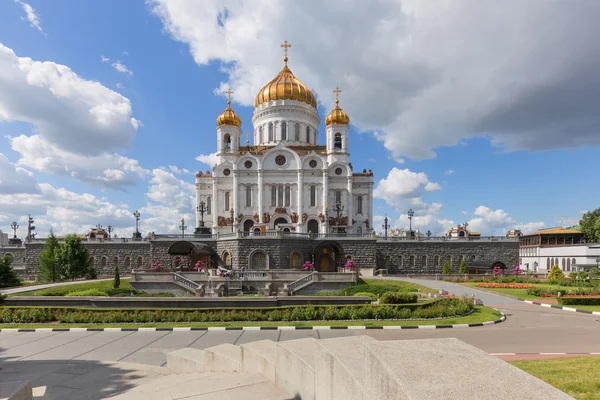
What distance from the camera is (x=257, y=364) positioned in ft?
22.4

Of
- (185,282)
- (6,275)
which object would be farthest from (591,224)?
(6,275)

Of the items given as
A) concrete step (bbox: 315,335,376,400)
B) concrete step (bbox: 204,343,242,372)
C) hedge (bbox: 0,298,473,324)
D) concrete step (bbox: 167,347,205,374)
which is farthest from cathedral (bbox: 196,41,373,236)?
concrete step (bbox: 315,335,376,400)

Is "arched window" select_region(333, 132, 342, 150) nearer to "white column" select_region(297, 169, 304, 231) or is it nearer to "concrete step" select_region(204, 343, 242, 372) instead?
"white column" select_region(297, 169, 304, 231)

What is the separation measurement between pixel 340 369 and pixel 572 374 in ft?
20.6

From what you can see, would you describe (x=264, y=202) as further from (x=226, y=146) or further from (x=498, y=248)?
(x=498, y=248)

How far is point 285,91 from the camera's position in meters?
58.8

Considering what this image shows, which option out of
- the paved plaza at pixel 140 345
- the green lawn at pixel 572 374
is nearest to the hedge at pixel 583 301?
the paved plaza at pixel 140 345

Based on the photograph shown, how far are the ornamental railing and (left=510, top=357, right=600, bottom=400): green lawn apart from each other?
86.9 feet

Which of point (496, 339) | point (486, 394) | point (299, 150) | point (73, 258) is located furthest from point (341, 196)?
point (486, 394)

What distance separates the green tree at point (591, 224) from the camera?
57938mm

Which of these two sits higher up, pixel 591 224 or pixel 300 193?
pixel 300 193

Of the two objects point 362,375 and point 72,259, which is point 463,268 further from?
point 72,259

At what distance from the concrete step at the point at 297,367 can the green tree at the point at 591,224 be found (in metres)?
69.9

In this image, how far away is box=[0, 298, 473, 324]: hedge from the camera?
55.0ft
